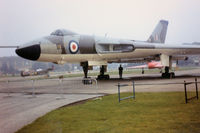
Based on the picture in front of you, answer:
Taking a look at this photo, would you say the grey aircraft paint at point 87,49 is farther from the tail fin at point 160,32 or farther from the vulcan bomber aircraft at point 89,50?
the tail fin at point 160,32

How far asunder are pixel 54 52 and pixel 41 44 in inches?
40.6

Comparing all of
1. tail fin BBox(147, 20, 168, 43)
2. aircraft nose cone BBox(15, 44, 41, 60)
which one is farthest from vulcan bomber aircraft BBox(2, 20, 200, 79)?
tail fin BBox(147, 20, 168, 43)

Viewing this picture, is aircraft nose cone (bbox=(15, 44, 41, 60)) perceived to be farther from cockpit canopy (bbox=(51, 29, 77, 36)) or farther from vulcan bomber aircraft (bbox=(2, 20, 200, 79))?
cockpit canopy (bbox=(51, 29, 77, 36))

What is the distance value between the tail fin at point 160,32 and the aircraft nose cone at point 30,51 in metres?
14.7

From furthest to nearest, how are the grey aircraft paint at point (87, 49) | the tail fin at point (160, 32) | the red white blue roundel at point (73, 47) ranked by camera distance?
the tail fin at point (160, 32)
the red white blue roundel at point (73, 47)
the grey aircraft paint at point (87, 49)

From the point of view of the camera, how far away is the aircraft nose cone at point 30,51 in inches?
524

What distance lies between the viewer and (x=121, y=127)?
4.55 meters

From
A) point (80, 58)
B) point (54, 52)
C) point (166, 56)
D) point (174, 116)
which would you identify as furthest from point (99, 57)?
point (174, 116)

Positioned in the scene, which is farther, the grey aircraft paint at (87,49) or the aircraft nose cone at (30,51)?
the grey aircraft paint at (87,49)

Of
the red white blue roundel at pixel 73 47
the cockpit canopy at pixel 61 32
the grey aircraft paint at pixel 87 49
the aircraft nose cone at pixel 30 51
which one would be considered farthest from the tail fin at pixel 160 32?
the aircraft nose cone at pixel 30 51

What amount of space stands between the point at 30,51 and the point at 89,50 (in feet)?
14.0

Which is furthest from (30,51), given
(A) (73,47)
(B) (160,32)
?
(B) (160,32)

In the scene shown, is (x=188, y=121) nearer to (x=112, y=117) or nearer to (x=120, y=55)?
(x=112, y=117)

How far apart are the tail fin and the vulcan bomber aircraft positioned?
636 cm
